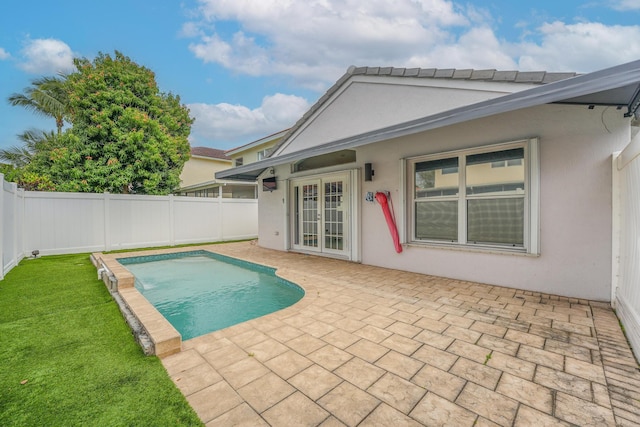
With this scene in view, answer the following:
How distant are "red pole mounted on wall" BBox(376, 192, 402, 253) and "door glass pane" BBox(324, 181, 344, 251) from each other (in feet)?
5.10

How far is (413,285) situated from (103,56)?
14021 millimetres

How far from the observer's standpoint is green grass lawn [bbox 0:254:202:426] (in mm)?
1930

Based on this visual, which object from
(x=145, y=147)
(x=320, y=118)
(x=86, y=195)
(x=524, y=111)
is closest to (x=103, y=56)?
(x=145, y=147)

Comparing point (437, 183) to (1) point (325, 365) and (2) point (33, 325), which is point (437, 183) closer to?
(1) point (325, 365)

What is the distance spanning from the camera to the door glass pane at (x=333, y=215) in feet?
26.5

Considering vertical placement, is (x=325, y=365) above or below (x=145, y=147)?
below

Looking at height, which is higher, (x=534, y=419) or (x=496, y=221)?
(x=496, y=221)

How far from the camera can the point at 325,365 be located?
2564 mm

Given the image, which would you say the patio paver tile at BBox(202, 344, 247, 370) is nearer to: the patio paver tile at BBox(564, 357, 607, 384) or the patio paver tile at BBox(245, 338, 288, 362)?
the patio paver tile at BBox(245, 338, 288, 362)

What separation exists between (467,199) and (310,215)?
188 inches

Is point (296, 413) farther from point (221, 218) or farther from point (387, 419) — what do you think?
point (221, 218)

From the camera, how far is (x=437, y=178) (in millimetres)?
5984

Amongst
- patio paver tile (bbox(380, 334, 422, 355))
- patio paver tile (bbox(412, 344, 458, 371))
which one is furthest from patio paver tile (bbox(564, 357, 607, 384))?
patio paver tile (bbox(380, 334, 422, 355))

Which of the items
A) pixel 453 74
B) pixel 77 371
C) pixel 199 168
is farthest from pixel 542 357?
pixel 199 168
